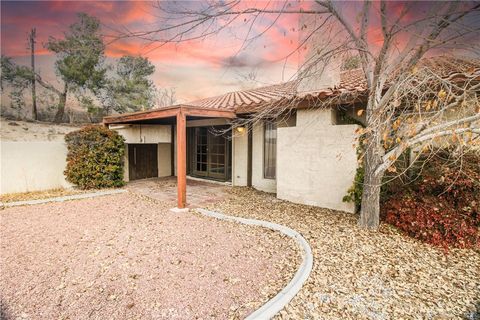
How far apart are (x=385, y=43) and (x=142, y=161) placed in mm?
10657

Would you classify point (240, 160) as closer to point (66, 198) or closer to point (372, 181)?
point (372, 181)

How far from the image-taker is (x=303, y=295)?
329 centimetres

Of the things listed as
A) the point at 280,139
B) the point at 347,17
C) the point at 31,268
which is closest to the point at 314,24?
the point at 347,17

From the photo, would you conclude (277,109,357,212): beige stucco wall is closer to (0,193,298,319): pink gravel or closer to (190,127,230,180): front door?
(0,193,298,319): pink gravel

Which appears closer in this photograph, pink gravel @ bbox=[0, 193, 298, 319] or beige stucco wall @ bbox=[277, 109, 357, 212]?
pink gravel @ bbox=[0, 193, 298, 319]

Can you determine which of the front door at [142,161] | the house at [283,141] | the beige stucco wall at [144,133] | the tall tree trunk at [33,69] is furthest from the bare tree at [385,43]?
the tall tree trunk at [33,69]

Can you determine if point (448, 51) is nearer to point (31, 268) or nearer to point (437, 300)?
point (437, 300)

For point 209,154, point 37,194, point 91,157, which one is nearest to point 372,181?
point 209,154

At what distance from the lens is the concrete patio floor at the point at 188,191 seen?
26.6 feet

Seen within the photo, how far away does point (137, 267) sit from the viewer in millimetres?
3998

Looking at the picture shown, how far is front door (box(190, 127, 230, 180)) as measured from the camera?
438 inches

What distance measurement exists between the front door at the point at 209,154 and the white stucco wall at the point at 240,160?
573 millimetres

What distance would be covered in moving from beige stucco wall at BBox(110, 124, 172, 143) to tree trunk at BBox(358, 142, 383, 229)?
355 inches

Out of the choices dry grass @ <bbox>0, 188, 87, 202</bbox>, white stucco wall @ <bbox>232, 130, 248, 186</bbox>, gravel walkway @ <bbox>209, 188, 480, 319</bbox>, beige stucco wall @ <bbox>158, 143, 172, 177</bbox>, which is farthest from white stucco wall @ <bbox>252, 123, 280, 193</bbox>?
dry grass @ <bbox>0, 188, 87, 202</bbox>
